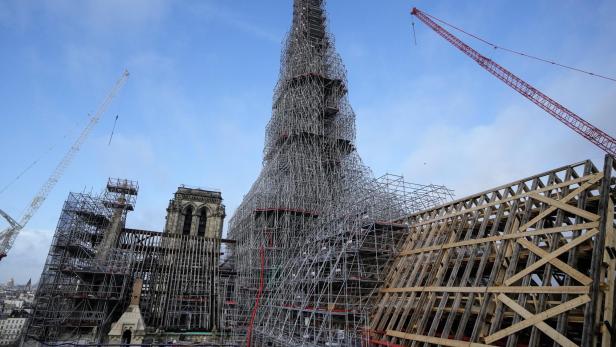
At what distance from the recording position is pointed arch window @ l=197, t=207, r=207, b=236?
46.5m

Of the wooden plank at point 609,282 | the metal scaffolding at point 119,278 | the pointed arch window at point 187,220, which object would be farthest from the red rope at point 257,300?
the wooden plank at point 609,282

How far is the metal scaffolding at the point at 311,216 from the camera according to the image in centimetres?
2170

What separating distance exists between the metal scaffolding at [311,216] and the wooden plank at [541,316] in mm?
8608

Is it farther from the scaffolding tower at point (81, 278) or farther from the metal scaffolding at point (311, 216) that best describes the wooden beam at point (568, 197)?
the scaffolding tower at point (81, 278)

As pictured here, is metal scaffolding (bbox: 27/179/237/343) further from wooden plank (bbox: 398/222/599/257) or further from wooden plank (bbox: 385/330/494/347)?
wooden plank (bbox: 398/222/599/257)

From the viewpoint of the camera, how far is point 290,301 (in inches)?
984

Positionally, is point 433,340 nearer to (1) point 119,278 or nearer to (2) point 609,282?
(2) point 609,282

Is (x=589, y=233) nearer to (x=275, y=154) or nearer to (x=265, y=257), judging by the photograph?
(x=265, y=257)

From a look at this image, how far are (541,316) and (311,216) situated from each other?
22725 mm

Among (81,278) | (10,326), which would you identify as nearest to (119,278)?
(81,278)

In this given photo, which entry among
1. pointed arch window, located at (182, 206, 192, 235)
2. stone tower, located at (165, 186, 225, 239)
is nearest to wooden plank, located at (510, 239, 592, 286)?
stone tower, located at (165, 186, 225, 239)

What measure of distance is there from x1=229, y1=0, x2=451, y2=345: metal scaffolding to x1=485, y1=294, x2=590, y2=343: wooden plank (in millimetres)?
8608

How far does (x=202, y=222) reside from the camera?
155ft

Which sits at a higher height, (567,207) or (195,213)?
(567,207)
